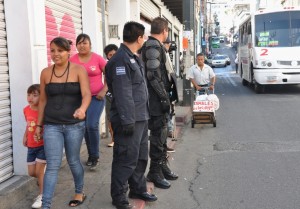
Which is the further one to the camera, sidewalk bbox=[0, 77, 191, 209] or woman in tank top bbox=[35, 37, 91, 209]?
sidewalk bbox=[0, 77, 191, 209]

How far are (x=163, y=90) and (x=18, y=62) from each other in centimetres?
178

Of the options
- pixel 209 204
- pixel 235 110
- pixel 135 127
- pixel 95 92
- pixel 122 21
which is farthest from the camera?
pixel 235 110

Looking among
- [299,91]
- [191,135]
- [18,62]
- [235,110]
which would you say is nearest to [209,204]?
[18,62]

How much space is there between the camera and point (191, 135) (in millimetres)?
9328

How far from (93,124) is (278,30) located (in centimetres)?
1150

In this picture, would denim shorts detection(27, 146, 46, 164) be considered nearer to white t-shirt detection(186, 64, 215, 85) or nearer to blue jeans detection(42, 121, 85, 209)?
blue jeans detection(42, 121, 85, 209)

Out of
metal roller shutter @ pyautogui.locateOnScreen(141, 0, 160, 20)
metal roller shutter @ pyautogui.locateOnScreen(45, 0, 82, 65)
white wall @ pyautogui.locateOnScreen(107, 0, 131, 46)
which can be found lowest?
metal roller shutter @ pyautogui.locateOnScreen(45, 0, 82, 65)

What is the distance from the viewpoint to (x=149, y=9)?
52.5 feet

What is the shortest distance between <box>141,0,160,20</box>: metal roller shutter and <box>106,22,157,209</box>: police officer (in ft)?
33.1

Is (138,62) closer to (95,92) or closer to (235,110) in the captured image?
(95,92)

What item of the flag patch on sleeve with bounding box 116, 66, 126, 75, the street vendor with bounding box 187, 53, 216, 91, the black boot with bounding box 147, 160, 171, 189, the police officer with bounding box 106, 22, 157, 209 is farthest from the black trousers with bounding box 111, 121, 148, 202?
the street vendor with bounding box 187, 53, 216, 91

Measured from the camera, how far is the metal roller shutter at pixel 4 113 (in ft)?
16.8

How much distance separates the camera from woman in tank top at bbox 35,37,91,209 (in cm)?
424

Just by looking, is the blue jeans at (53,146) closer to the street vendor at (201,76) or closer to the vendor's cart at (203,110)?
the vendor's cart at (203,110)
